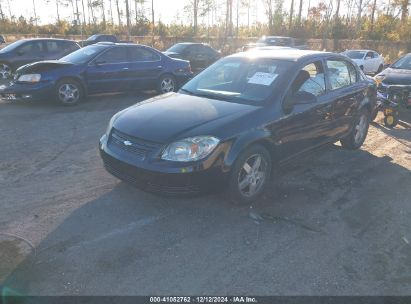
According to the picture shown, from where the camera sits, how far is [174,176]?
12.6 ft

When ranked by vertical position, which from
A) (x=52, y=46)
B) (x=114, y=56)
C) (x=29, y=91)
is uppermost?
(x=52, y=46)

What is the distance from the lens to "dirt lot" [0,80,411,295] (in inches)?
124

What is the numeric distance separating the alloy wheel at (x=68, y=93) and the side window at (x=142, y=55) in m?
1.84

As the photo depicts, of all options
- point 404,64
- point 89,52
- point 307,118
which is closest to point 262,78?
point 307,118

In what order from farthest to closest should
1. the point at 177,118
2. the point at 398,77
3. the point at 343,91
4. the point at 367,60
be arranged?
the point at 367,60, the point at 398,77, the point at 343,91, the point at 177,118

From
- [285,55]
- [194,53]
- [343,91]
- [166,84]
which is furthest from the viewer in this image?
[194,53]

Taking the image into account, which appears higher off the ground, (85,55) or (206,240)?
(85,55)

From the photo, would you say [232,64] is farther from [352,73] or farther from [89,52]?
[89,52]

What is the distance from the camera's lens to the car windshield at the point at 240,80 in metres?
4.72

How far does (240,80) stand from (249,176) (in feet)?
4.53

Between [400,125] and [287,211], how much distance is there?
18.2ft

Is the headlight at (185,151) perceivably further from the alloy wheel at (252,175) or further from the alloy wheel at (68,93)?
the alloy wheel at (68,93)

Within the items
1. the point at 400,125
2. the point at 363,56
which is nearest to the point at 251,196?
the point at 400,125

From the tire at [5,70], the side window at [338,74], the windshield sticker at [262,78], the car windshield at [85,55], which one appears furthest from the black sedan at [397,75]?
the tire at [5,70]
